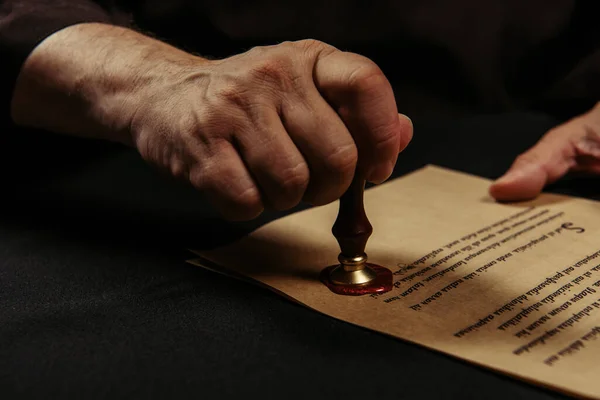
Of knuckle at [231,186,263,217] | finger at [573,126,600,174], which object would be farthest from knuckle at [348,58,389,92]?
finger at [573,126,600,174]

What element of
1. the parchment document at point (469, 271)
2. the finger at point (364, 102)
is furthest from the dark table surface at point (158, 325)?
the finger at point (364, 102)

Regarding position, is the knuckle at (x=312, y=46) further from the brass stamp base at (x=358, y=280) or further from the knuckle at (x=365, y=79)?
the brass stamp base at (x=358, y=280)

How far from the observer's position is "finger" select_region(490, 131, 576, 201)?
709mm

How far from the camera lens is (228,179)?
1.57ft

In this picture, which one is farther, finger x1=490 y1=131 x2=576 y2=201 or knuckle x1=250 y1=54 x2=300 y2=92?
finger x1=490 y1=131 x2=576 y2=201

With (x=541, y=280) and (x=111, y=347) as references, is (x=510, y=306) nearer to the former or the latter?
(x=541, y=280)

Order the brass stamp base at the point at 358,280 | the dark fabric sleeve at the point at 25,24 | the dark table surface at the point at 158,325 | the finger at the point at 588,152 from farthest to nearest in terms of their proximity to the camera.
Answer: the finger at the point at 588,152 → the dark fabric sleeve at the point at 25,24 → the brass stamp base at the point at 358,280 → the dark table surface at the point at 158,325

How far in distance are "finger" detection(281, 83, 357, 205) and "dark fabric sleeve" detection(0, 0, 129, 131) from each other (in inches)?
12.9

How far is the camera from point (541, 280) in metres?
0.52

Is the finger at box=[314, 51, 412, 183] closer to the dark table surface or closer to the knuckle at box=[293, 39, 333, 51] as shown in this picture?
the knuckle at box=[293, 39, 333, 51]

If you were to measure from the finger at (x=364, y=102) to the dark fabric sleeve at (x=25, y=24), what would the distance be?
1.10 feet

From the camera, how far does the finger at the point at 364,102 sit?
45 centimetres

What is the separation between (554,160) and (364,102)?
15.9 inches

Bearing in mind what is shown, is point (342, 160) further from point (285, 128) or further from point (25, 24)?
point (25, 24)
